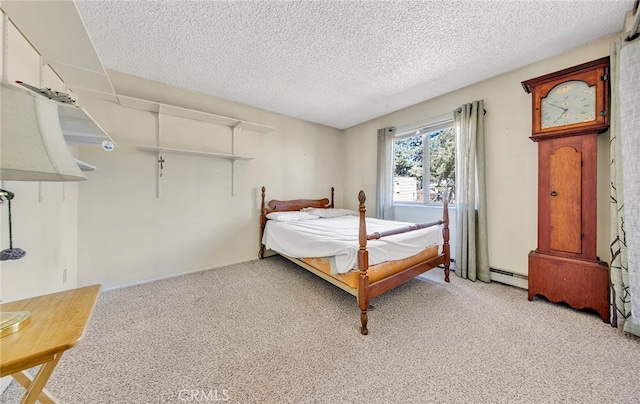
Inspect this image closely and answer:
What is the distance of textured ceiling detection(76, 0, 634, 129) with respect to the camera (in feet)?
5.67

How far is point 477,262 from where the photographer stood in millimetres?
2852

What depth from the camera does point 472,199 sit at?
9.27ft

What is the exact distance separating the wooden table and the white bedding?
1585mm

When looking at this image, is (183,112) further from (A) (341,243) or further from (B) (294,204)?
(A) (341,243)

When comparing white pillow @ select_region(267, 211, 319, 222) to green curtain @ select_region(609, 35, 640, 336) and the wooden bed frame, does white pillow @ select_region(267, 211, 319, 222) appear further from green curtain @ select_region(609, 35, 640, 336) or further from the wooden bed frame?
green curtain @ select_region(609, 35, 640, 336)

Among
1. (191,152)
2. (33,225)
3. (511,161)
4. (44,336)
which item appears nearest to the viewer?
(44,336)

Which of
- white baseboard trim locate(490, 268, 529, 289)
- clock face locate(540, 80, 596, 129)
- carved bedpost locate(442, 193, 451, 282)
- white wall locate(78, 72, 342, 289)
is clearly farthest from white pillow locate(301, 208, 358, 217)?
clock face locate(540, 80, 596, 129)

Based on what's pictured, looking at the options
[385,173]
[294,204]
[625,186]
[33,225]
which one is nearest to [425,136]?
[385,173]

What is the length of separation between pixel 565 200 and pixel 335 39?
265cm

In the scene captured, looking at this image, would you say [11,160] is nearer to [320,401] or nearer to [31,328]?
[31,328]

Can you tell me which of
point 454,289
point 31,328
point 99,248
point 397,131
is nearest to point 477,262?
point 454,289

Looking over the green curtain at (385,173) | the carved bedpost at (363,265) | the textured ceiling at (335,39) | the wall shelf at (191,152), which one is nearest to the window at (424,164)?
the green curtain at (385,173)

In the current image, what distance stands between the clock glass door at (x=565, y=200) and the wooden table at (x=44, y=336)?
3398mm

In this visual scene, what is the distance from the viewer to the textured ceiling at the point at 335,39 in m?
1.73
